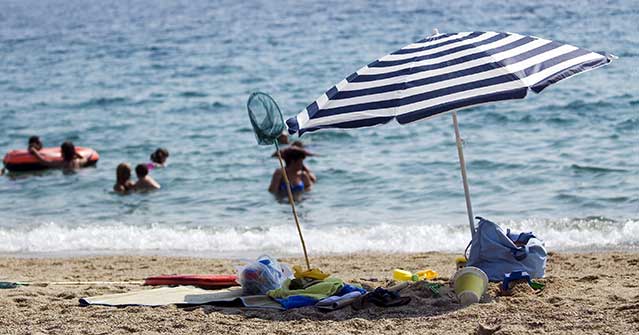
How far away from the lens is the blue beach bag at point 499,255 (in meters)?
6.92

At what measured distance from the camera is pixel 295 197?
41.6 ft

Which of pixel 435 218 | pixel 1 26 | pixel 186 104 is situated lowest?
pixel 435 218

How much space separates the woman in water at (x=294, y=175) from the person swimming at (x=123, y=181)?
1977mm

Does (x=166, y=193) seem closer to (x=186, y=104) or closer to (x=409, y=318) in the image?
(x=186, y=104)

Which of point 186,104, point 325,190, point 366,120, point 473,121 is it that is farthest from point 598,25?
point 366,120

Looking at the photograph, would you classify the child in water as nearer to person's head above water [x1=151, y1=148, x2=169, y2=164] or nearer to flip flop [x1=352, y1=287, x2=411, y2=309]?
person's head above water [x1=151, y1=148, x2=169, y2=164]

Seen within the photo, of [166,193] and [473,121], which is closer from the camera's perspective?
[166,193]

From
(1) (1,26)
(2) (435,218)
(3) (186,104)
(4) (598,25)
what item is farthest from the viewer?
(1) (1,26)

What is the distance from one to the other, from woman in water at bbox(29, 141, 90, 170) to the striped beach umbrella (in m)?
8.81

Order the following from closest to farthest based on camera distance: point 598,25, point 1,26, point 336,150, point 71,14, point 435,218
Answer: point 435,218 < point 336,150 < point 598,25 < point 1,26 < point 71,14

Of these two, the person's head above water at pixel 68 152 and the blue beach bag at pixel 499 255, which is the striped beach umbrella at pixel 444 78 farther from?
the person's head above water at pixel 68 152

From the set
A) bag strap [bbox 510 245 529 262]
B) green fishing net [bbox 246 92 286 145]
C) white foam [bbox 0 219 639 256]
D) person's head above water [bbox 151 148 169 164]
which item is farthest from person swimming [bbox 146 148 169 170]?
bag strap [bbox 510 245 529 262]

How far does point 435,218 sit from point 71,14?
29.6 m

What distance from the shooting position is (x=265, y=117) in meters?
7.28
